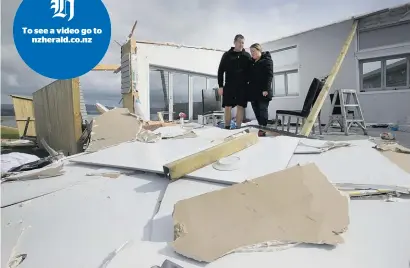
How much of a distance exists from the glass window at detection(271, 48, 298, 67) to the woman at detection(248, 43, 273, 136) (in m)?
3.10

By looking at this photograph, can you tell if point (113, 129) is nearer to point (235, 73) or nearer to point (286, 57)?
point (235, 73)

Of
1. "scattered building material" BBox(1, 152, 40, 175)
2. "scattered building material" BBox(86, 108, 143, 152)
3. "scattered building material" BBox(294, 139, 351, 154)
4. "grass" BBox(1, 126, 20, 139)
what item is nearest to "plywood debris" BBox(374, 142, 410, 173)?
"scattered building material" BBox(294, 139, 351, 154)

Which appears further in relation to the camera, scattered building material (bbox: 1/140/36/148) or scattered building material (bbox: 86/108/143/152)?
scattered building material (bbox: 1/140/36/148)

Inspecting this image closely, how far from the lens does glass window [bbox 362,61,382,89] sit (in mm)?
4824

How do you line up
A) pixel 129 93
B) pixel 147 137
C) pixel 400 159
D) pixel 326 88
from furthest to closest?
1. pixel 129 93
2. pixel 326 88
3. pixel 147 137
4. pixel 400 159

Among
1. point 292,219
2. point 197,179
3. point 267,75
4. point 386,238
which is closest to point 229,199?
point 292,219

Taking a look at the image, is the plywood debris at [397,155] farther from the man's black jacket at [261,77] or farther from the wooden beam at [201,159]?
the man's black jacket at [261,77]

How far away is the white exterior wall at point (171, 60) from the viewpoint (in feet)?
18.2

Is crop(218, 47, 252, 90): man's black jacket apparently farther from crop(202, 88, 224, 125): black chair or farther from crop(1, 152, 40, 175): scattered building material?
crop(202, 88, 224, 125): black chair

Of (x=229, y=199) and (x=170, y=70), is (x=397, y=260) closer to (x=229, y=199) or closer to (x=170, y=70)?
(x=229, y=199)

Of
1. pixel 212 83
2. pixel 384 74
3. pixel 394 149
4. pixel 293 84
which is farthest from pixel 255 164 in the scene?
pixel 212 83

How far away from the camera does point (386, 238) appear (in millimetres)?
682

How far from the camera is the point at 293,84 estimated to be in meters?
6.02

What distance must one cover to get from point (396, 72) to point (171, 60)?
4.77 m
